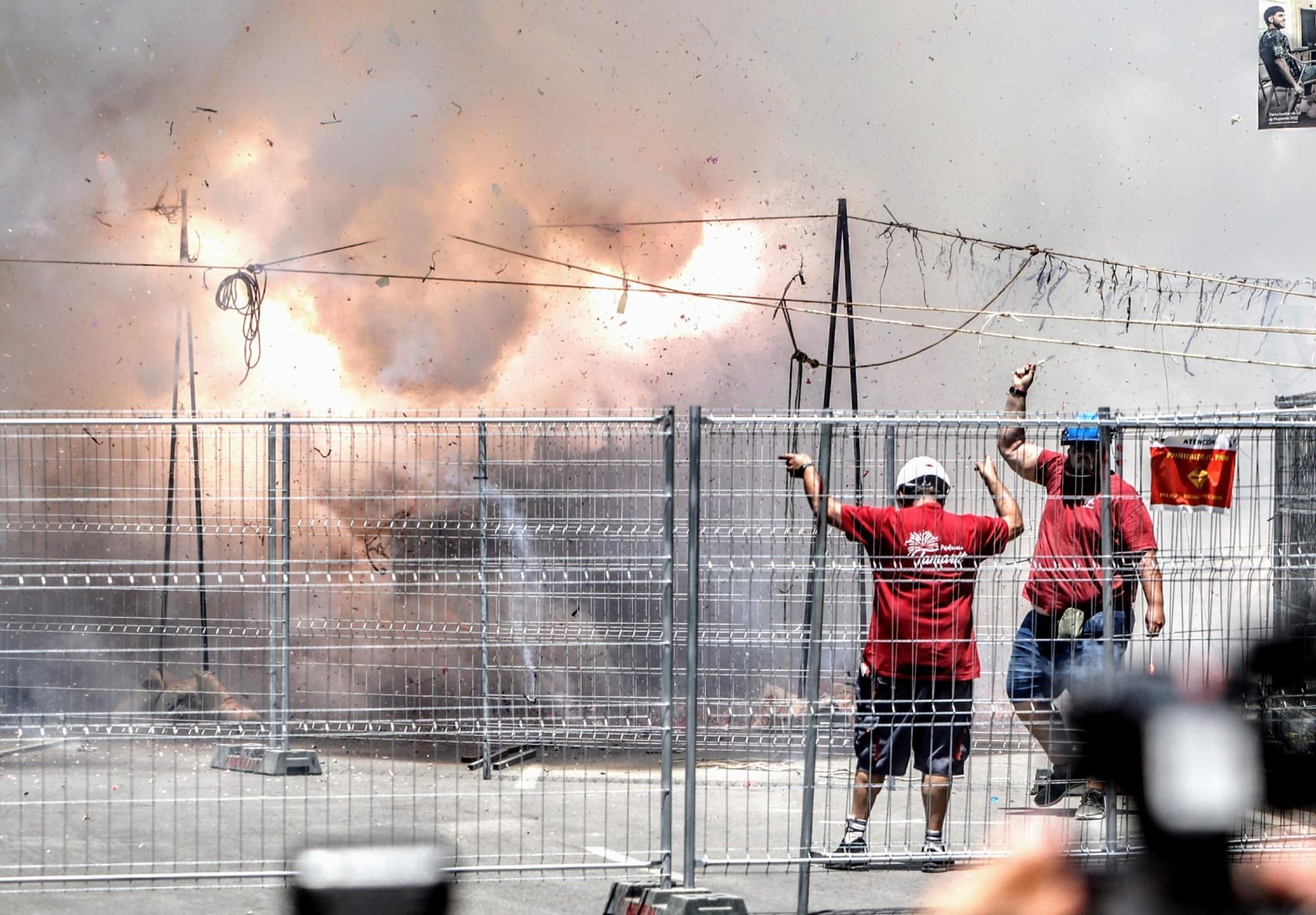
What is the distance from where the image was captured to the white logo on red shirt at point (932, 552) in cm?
599

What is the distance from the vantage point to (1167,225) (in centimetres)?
1101

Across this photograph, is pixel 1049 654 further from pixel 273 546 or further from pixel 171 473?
pixel 171 473

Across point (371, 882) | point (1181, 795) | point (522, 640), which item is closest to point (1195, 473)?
point (522, 640)

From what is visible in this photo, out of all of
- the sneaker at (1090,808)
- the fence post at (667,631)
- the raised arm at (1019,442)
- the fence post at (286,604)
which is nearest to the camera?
the sneaker at (1090,808)

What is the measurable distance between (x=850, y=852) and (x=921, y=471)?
160 centimetres

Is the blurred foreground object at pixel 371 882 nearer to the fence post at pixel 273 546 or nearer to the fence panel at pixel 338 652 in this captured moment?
the fence panel at pixel 338 652

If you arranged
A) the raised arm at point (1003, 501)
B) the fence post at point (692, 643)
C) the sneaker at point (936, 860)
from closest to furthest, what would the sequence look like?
the fence post at point (692, 643) < the sneaker at point (936, 860) < the raised arm at point (1003, 501)

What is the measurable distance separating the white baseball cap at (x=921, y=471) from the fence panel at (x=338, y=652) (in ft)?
3.56

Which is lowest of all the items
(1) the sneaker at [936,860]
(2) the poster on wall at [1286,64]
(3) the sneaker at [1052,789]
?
(1) the sneaker at [936,860]

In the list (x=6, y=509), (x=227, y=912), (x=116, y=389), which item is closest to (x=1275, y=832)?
(x=227, y=912)

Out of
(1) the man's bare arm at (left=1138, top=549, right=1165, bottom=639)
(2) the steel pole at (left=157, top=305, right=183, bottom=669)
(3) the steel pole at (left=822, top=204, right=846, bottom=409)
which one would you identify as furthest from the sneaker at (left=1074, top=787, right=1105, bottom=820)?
(3) the steel pole at (left=822, top=204, right=846, bottom=409)

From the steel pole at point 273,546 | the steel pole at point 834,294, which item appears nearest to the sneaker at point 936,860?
the steel pole at point 273,546

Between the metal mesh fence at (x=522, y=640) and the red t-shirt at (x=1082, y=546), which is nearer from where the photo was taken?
the metal mesh fence at (x=522, y=640)

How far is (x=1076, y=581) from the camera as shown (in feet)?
20.1
